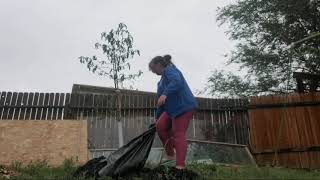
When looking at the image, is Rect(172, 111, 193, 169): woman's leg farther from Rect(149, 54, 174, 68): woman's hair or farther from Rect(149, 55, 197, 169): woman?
Rect(149, 54, 174, 68): woman's hair

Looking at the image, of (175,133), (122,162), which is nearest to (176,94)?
(175,133)

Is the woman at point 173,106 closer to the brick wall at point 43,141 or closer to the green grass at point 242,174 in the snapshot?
the green grass at point 242,174

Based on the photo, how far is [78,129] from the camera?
30.8ft

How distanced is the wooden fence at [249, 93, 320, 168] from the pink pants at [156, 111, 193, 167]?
18.4ft

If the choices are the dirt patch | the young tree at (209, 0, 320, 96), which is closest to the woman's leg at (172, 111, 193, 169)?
the dirt patch

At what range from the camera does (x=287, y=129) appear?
11.6 metres

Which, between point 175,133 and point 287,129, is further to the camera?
point 287,129

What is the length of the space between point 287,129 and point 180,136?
6.44m

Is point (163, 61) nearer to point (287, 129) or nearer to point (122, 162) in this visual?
point (122, 162)

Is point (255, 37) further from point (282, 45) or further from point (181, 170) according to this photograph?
point (181, 170)

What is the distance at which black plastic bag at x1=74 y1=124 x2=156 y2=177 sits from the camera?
225 inches

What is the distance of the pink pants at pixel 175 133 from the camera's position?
227 inches

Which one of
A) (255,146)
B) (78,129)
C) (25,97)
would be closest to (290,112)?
(255,146)

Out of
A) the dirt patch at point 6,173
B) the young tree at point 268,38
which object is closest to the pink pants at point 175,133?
the dirt patch at point 6,173
